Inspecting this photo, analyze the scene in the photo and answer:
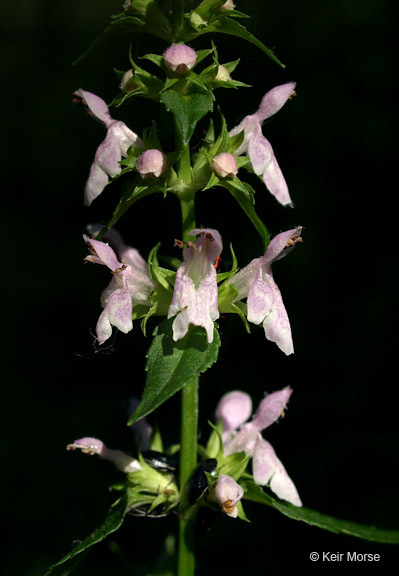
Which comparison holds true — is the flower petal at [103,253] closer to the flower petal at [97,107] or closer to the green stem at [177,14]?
the flower petal at [97,107]

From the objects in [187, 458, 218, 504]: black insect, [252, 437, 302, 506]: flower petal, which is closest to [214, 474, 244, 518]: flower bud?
[187, 458, 218, 504]: black insect

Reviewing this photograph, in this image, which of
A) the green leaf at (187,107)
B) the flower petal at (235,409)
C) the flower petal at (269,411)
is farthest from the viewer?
the flower petal at (235,409)

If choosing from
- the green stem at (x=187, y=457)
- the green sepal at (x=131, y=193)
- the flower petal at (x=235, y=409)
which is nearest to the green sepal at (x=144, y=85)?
the green sepal at (x=131, y=193)

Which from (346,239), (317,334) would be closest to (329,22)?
(346,239)

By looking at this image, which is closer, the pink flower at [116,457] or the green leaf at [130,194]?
the green leaf at [130,194]

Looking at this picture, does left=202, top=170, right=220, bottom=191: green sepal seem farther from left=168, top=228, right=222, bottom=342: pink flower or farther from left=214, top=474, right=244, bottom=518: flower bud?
left=214, top=474, right=244, bottom=518: flower bud
